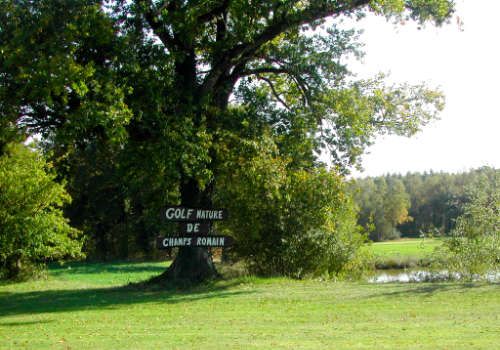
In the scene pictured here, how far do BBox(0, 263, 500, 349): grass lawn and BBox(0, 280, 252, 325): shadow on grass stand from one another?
0.11 feet

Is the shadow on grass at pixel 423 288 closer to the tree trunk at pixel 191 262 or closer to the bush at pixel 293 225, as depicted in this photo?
the bush at pixel 293 225

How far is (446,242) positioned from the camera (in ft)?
66.7

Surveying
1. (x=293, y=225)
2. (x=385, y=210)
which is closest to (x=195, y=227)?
(x=293, y=225)

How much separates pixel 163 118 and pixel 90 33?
308 centimetres

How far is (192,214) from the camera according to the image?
18797mm

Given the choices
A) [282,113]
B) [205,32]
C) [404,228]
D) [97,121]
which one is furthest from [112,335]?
[404,228]

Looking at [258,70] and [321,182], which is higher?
[258,70]

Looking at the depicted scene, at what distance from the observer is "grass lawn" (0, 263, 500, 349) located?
386 inches

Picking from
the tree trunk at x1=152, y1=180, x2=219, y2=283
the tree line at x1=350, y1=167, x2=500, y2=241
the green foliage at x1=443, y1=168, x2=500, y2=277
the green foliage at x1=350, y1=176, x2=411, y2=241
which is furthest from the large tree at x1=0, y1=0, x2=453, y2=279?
the green foliage at x1=350, y1=176, x2=411, y2=241

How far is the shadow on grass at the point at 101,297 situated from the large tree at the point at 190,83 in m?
1.37

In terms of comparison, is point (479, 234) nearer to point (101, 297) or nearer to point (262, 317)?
point (262, 317)

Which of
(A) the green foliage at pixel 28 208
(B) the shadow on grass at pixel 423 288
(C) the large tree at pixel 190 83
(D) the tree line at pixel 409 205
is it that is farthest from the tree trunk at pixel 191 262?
(D) the tree line at pixel 409 205

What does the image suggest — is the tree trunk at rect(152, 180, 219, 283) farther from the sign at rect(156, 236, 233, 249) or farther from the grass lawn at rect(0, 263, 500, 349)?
the sign at rect(156, 236, 233, 249)

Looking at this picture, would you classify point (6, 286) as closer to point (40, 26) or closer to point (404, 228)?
point (40, 26)
